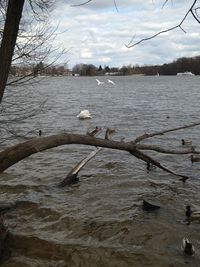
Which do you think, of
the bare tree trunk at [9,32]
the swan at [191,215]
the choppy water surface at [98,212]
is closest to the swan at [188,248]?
the choppy water surface at [98,212]

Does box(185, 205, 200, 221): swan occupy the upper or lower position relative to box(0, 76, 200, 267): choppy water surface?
upper

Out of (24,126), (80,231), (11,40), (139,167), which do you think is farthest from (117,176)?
(24,126)

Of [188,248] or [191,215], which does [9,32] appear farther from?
[191,215]

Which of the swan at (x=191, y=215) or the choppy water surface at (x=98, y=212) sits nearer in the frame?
the choppy water surface at (x=98, y=212)

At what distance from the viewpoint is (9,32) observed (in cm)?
707

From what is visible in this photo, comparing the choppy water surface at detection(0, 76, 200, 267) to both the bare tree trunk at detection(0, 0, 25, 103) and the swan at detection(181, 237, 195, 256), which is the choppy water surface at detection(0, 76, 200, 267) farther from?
the bare tree trunk at detection(0, 0, 25, 103)

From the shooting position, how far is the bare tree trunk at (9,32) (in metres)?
6.97

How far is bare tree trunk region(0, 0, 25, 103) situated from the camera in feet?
22.9

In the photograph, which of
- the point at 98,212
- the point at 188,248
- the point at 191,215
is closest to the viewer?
the point at 188,248

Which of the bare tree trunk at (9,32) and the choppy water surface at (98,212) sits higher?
the bare tree trunk at (9,32)

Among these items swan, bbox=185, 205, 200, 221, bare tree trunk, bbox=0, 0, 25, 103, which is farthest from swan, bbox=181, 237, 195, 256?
bare tree trunk, bbox=0, 0, 25, 103

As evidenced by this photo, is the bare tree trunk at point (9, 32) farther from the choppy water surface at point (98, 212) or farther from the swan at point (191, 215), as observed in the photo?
the swan at point (191, 215)

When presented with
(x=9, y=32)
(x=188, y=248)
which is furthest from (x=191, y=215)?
(x=9, y=32)

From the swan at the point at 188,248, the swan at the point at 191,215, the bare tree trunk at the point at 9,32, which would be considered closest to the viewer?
the bare tree trunk at the point at 9,32
